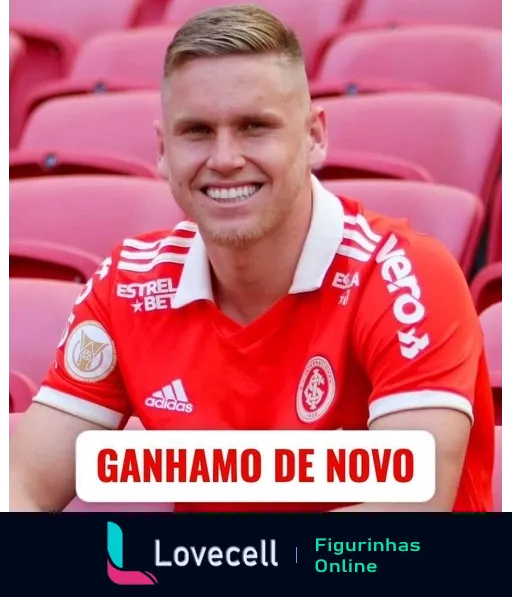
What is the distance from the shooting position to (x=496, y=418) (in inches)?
47.4

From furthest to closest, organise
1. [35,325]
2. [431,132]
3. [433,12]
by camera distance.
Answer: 1. [433,12]
2. [431,132]
3. [35,325]

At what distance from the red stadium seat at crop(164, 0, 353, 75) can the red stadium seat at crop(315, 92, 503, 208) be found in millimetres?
603

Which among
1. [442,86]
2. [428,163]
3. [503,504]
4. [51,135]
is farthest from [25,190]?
[503,504]

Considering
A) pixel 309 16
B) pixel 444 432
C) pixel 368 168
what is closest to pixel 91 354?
pixel 444 432

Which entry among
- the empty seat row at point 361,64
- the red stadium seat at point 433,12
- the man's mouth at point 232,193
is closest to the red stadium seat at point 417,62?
the empty seat row at point 361,64

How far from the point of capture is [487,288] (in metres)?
Result: 1.45

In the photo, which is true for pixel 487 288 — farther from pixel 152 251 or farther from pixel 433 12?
pixel 433 12

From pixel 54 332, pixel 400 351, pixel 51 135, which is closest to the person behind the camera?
pixel 400 351

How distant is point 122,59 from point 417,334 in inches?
62.7

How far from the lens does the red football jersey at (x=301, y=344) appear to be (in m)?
1.01

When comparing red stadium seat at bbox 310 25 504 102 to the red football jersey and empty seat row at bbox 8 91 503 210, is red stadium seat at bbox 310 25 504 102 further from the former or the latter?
the red football jersey

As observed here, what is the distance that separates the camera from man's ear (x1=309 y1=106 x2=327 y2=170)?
1.10 metres
